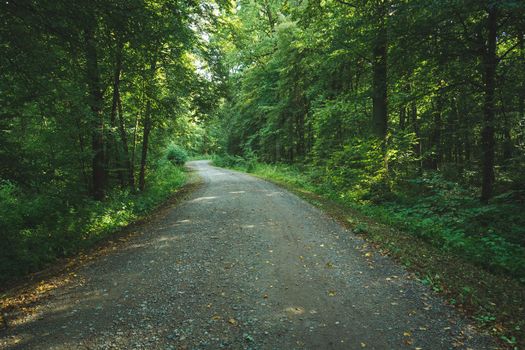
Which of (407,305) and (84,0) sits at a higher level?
(84,0)

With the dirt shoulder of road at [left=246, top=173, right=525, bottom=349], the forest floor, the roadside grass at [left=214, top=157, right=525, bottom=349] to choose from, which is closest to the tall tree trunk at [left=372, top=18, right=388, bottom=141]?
the roadside grass at [left=214, top=157, right=525, bottom=349]

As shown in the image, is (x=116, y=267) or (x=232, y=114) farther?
(x=232, y=114)

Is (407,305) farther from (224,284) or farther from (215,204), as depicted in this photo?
(215,204)

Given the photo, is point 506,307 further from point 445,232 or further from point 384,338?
point 445,232

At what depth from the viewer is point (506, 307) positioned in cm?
407

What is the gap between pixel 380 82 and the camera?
10.2m

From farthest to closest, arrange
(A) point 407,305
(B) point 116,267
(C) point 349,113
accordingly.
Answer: (C) point 349,113 → (B) point 116,267 → (A) point 407,305

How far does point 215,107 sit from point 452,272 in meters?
10.4

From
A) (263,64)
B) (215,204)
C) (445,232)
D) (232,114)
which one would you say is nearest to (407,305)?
(445,232)

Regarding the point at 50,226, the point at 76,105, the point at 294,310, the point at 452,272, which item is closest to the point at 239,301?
the point at 294,310

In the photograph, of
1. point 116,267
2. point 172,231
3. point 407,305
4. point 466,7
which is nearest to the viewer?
point 407,305

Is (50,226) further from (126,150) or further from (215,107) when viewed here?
(215,107)

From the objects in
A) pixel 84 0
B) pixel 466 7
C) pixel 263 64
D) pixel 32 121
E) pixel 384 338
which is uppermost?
pixel 263 64

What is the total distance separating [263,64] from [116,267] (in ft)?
71.4
